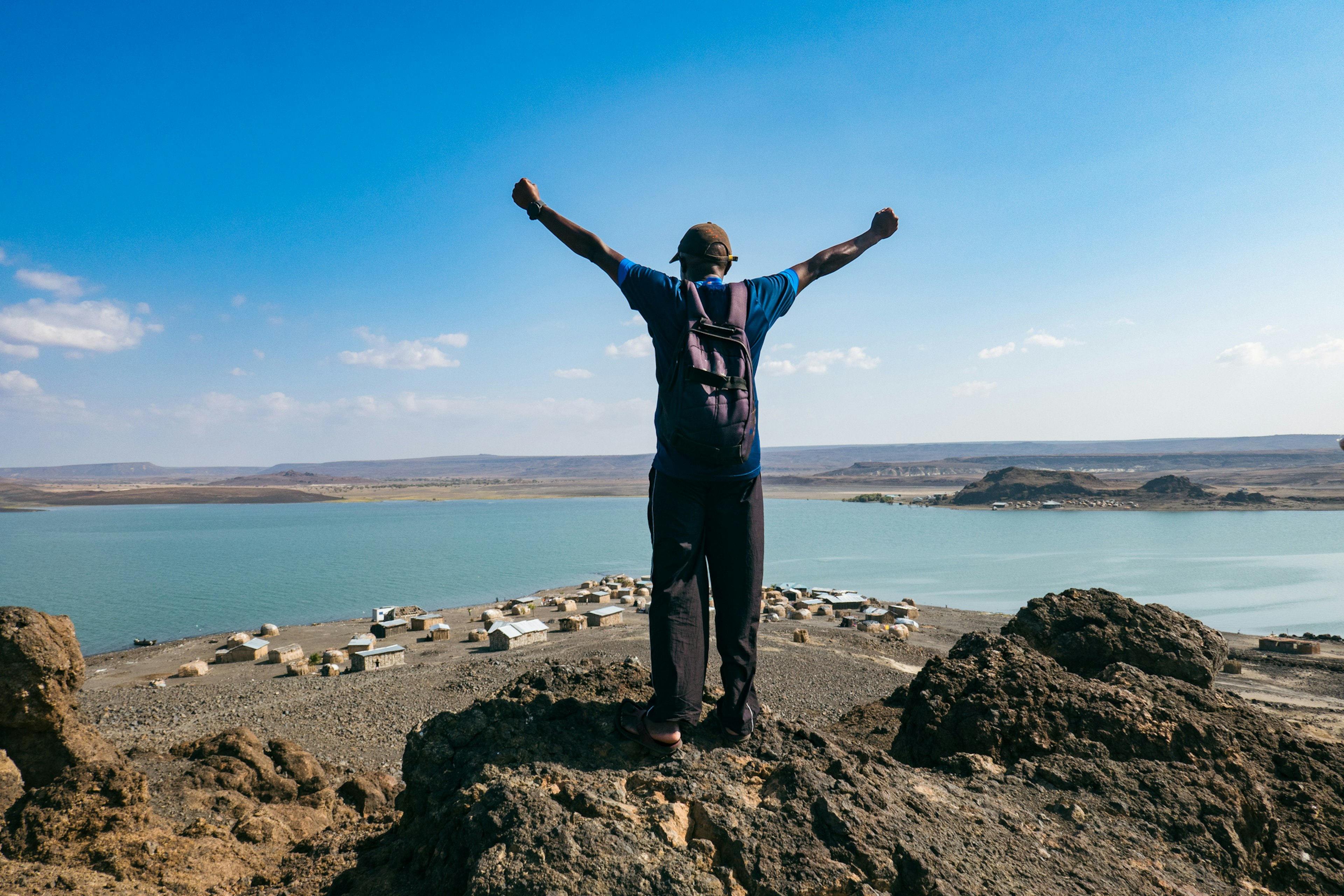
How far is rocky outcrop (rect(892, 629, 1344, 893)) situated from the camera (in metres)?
2.49

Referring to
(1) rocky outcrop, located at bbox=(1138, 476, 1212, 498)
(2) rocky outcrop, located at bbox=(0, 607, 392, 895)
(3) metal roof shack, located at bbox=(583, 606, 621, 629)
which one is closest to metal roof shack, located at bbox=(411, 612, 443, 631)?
(3) metal roof shack, located at bbox=(583, 606, 621, 629)

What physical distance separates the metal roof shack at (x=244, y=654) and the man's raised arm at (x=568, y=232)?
614 inches

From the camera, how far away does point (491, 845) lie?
2.02 m

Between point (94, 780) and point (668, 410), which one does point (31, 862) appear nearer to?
point (94, 780)

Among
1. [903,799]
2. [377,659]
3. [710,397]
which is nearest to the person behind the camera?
[903,799]

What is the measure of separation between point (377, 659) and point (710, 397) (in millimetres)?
12849

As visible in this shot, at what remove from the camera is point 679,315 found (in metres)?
2.84

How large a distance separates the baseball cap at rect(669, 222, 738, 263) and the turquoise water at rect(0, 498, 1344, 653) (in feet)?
75.8

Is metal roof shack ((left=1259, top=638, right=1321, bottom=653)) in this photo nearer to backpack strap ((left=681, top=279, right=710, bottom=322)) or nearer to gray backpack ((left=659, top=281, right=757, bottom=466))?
gray backpack ((left=659, top=281, right=757, bottom=466))

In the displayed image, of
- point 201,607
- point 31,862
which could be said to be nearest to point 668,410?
point 31,862

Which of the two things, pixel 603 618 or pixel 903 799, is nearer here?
pixel 903 799

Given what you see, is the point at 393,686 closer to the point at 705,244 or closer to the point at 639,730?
the point at 639,730

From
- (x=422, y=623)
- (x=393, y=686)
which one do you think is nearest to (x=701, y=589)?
(x=393, y=686)

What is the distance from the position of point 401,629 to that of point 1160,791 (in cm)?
1788
